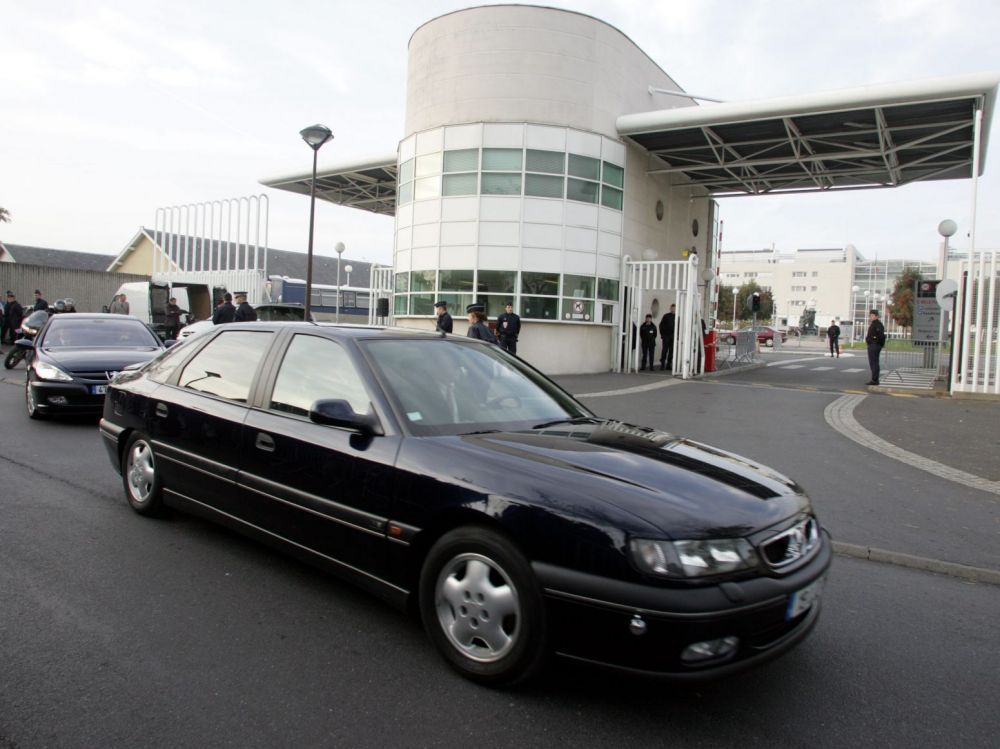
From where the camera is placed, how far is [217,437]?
13.5ft

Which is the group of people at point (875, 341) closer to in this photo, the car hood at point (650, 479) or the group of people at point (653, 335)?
the group of people at point (653, 335)

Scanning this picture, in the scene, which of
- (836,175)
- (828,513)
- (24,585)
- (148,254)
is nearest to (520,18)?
(836,175)

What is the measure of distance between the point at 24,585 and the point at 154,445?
4.04ft

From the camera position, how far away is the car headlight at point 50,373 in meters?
8.88

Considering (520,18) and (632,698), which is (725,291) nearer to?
(520,18)

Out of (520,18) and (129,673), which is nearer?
(129,673)

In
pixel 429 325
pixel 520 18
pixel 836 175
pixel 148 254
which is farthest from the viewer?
pixel 148 254

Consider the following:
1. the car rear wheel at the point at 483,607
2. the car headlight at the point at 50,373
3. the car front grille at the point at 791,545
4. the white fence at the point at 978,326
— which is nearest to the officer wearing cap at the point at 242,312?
the car headlight at the point at 50,373

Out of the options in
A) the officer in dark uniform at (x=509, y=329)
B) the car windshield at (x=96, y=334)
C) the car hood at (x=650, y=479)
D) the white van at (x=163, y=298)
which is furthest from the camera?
the white van at (x=163, y=298)

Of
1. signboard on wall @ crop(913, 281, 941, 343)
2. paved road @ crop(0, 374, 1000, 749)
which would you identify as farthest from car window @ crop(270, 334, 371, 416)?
signboard on wall @ crop(913, 281, 941, 343)

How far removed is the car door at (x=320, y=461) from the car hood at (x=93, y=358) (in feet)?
21.0

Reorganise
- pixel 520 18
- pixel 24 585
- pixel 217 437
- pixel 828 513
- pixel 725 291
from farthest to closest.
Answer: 1. pixel 725 291
2. pixel 520 18
3. pixel 828 513
4. pixel 217 437
5. pixel 24 585

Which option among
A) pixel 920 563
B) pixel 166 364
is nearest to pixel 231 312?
pixel 166 364

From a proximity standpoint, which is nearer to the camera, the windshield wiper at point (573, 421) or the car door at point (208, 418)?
the windshield wiper at point (573, 421)
